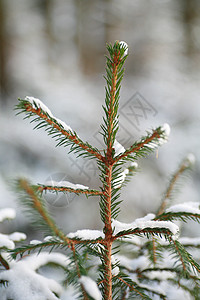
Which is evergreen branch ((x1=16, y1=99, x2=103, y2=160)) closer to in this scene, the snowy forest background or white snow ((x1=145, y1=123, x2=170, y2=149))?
white snow ((x1=145, y1=123, x2=170, y2=149))

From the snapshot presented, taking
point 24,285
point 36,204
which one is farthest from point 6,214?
point 36,204

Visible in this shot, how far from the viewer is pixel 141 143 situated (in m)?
0.31

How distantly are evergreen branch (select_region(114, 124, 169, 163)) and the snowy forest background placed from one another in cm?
127

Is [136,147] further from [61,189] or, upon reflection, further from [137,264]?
[137,264]

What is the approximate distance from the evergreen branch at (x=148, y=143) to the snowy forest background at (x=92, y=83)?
4.15ft

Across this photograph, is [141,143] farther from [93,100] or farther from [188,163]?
[93,100]

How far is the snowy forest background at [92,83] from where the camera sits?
219 centimetres

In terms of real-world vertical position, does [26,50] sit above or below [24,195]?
above

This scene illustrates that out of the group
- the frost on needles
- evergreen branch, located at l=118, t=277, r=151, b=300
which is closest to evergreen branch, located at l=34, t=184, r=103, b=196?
the frost on needles

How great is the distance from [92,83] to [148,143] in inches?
117

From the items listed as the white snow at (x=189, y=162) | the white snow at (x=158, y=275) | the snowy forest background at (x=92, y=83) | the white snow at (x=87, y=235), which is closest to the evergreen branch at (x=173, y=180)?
the white snow at (x=189, y=162)

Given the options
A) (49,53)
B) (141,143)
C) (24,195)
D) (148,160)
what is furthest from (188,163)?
(49,53)

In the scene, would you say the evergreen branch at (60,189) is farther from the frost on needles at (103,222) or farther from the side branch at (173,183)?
the side branch at (173,183)

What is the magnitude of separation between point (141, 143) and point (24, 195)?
131 millimetres
